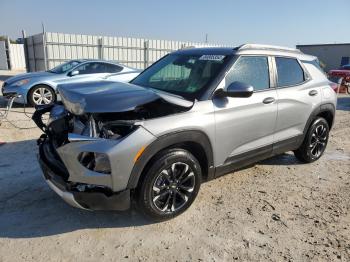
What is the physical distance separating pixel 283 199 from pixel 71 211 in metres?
2.58

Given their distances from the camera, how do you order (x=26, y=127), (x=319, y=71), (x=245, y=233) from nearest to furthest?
(x=245, y=233)
(x=319, y=71)
(x=26, y=127)

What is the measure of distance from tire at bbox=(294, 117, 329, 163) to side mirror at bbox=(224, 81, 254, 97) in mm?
2083

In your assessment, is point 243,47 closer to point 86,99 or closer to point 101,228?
point 86,99

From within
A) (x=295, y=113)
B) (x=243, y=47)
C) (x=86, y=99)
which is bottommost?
(x=295, y=113)

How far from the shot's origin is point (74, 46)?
17.3 meters

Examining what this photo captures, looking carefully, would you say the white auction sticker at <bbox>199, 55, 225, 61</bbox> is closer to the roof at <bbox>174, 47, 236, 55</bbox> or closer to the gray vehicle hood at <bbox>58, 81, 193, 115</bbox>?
the roof at <bbox>174, 47, 236, 55</bbox>

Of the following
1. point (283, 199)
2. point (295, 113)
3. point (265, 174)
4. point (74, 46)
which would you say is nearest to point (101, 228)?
point (283, 199)

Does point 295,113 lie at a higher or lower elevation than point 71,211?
higher

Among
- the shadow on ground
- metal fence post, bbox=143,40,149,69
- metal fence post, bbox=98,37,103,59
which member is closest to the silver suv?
the shadow on ground

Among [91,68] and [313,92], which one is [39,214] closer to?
[313,92]

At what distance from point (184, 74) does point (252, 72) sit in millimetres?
857

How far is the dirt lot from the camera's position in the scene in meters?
3.02

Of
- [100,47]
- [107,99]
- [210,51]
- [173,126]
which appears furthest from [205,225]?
[100,47]

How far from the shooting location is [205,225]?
3486 mm
